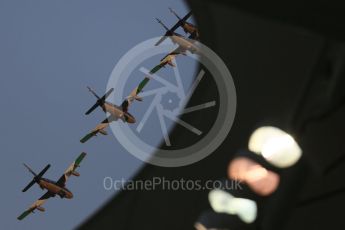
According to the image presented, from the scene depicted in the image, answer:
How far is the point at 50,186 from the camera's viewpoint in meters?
13.5

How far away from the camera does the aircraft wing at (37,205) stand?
45.4 ft

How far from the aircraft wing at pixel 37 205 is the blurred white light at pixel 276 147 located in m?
11.8

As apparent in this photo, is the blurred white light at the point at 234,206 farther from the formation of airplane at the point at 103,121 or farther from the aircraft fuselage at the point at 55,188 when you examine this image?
the aircraft fuselage at the point at 55,188

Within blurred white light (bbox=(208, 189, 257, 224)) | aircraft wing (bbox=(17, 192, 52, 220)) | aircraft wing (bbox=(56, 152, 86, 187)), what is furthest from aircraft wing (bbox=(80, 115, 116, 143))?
blurred white light (bbox=(208, 189, 257, 224))

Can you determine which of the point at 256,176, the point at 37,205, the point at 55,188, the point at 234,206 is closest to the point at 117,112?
the point at 55,188

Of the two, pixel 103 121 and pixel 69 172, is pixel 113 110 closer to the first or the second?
pixel 103 121

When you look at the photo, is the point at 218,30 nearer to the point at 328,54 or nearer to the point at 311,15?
the point at 328,54

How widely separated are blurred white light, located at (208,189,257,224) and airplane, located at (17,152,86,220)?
33.3 ft

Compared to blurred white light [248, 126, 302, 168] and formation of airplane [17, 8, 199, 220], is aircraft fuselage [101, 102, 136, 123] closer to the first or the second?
formation of airplane [17, 8, 199, 220]

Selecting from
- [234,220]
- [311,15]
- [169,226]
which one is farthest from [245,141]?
[169,226]

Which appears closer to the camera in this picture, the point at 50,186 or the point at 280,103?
the point at 280,103

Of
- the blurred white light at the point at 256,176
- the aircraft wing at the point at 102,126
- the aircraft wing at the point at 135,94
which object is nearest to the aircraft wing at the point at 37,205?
the aircraft wing at the point at 102,126

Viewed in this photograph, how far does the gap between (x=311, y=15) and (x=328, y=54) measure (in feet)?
2.16

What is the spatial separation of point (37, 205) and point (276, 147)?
12575mm
